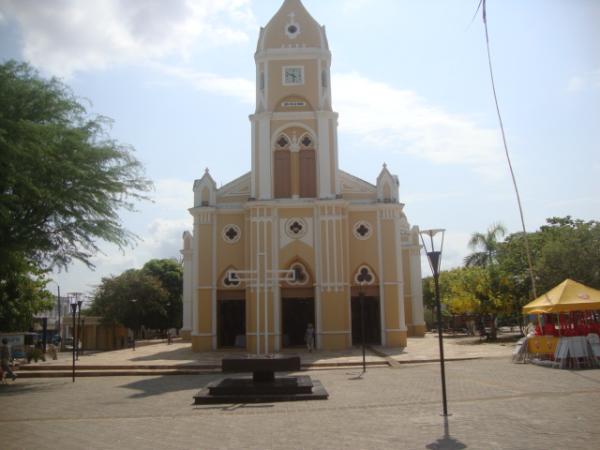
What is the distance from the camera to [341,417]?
11320 millimetres

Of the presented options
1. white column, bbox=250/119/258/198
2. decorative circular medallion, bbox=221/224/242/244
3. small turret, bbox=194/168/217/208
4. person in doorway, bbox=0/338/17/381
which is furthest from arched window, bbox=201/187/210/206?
person in doorway, bbox=0/338/17/381

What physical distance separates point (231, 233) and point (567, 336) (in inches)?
701

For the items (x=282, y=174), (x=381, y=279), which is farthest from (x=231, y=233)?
(x=381, y=279)

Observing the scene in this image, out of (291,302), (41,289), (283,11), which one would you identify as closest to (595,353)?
(291,302)

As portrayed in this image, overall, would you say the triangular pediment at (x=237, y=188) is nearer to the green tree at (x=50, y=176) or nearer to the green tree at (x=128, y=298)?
the green tree at (x=50, y=176)

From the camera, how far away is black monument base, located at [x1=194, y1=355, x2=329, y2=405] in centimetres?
1408

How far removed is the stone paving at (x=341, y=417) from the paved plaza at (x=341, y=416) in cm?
2

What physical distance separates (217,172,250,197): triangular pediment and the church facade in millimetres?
57

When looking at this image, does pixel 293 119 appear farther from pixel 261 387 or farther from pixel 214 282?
pixel 261 387

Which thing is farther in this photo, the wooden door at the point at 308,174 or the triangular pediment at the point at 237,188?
the triangular pediment at the point at 237,188

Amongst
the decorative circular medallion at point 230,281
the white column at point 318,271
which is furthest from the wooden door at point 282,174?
the decorative circular medallion at point 230,281

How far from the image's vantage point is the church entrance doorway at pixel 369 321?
3052cm

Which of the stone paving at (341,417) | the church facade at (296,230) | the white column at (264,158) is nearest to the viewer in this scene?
the stone paving at (341,417)

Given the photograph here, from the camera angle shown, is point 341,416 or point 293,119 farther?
point 293,119
